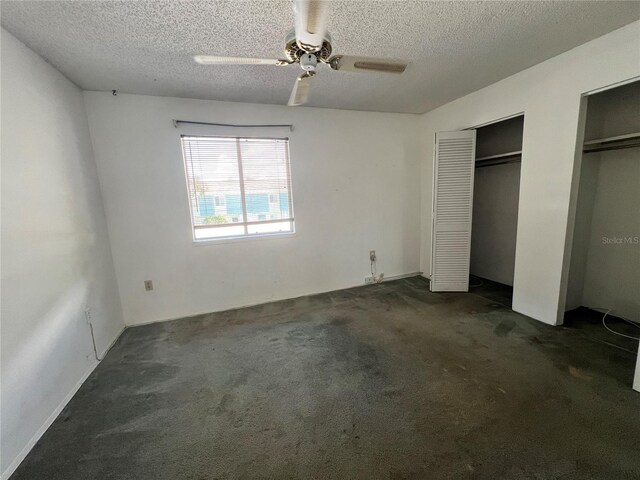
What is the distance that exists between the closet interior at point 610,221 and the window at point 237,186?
3098 mm

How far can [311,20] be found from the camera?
40.3 inches

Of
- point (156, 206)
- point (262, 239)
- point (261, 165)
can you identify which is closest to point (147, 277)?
point (156, 206)

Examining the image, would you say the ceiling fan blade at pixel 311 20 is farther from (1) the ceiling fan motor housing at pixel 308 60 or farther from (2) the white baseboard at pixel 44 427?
(2) the white baseboard at pixel 44 427

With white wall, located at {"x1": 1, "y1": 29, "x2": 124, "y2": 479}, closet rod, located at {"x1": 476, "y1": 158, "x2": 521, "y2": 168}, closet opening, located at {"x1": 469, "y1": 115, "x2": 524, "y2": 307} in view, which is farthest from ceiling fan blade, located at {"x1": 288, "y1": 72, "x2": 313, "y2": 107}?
closet rod, located at {"x1": 476, "y1": 158, "x2": 521, "y2": 168}

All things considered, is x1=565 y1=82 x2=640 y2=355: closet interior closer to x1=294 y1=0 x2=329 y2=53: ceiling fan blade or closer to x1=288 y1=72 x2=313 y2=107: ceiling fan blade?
x1=288 y1=72 x2=313 y2=107: ceiling fan blade

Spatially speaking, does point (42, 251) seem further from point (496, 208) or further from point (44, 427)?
point (496, 208)

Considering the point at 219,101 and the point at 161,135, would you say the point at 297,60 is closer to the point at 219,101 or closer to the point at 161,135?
the point at 219,101

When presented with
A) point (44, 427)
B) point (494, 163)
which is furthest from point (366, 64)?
point (44, 427)

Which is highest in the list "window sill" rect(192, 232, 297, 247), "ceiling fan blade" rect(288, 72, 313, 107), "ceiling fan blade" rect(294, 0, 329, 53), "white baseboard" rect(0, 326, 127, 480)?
"ceiling fan blade" rect(288, 72, 313, 107)

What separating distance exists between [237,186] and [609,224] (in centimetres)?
394

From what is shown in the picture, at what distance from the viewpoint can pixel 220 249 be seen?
308cm

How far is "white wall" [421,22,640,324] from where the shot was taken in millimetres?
1949

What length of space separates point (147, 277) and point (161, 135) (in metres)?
1.56

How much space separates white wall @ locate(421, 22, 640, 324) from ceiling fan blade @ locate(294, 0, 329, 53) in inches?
91.7
